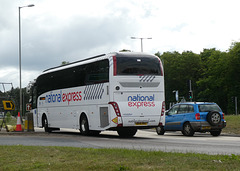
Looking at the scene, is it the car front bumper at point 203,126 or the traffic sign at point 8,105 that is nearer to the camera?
the car front bumper at point 203,126

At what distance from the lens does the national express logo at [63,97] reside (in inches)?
915

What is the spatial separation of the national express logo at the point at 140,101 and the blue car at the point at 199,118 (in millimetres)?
3564

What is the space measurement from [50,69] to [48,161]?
59.5 feet

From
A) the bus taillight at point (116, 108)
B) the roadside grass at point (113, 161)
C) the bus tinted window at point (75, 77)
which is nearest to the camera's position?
the roadside grass at point (113, 161)

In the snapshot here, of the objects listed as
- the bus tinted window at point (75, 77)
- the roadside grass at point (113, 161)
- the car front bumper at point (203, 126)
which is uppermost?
the bus tinted window at point (75, 77)

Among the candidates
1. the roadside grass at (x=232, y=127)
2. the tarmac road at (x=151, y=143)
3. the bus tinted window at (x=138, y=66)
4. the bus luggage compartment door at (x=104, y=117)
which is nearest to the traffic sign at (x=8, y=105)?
the tarmac road at (x=151, y=143)

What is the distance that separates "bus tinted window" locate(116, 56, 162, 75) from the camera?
20.1 m

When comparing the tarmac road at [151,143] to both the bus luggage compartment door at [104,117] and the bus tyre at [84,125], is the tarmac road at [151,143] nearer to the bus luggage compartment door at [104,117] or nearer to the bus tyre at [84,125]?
the bus luggage compartment door at [104,117]

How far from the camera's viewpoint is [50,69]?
27.6 metres

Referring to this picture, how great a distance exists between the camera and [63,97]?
24922 mm

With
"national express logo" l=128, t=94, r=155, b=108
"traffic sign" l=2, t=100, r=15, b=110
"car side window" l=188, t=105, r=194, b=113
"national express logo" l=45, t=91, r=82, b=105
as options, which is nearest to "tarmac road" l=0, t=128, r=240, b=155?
"national express logo" l=128, t=94, r=155, b=108

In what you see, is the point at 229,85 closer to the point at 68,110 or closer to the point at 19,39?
the point at 19,39

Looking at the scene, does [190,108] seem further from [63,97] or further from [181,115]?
[63,97]

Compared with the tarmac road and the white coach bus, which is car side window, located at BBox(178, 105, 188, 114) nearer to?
the white coach bus
